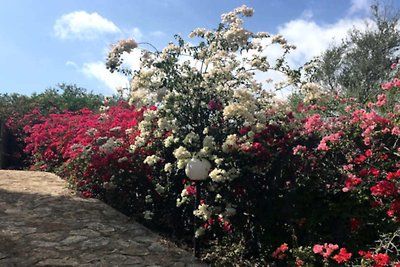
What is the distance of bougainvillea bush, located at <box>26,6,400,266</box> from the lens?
5.16 metres

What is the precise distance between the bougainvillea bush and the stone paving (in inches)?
20.0

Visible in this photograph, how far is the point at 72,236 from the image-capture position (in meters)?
5.99

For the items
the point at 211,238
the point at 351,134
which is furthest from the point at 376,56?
the point at 211,238

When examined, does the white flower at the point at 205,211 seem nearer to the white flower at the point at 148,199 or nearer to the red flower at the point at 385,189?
the white flower at the point at 148,199

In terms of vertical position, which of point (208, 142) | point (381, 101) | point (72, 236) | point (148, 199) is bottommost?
point (72, 236)

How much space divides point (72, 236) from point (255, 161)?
286 centimetres

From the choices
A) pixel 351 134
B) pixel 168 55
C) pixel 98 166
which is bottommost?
pixel 98 166

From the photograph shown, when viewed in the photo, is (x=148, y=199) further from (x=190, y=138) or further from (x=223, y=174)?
(x=223, y=174)

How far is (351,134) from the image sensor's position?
19.4 ft

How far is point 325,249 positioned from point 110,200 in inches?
161

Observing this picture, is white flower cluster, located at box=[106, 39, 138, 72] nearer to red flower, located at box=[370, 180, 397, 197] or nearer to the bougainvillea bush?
the bougainvillea bush

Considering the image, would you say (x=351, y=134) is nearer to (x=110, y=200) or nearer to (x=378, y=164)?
(x=378, y=164)

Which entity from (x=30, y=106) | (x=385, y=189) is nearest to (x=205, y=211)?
(x=385, y=189)

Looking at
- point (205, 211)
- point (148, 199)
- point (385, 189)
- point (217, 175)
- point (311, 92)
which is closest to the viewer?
point (385, 189)
